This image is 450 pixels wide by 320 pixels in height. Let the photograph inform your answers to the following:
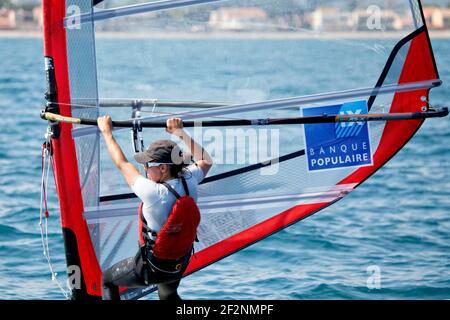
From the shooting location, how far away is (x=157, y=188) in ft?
16.2

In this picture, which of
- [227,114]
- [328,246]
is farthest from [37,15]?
[227,114]

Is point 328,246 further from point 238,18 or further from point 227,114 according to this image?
point 227,114

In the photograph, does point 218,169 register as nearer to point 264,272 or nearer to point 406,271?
point 264,272

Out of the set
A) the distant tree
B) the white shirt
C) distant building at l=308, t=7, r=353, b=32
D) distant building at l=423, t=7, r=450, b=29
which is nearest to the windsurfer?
the white shirt

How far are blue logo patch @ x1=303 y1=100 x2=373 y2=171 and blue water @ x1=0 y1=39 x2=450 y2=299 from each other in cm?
29

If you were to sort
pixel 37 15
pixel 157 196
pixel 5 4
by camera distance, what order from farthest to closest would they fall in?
1. pixel 5 4
2. pixel 37 15
3. pixel 157 196

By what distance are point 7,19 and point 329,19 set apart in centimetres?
3214

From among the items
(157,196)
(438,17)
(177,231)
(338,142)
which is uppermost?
(438,17)

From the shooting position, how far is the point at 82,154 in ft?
18.2

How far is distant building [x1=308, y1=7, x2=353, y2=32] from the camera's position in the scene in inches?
231

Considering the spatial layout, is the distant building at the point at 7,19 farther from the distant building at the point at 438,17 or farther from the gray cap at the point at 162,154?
the gray cap at the point at 162,154

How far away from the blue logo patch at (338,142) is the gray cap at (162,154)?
0.92 meters

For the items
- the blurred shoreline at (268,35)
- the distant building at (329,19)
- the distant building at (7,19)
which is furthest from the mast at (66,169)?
the distant building at (7,19)

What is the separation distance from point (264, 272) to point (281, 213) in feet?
4.72
